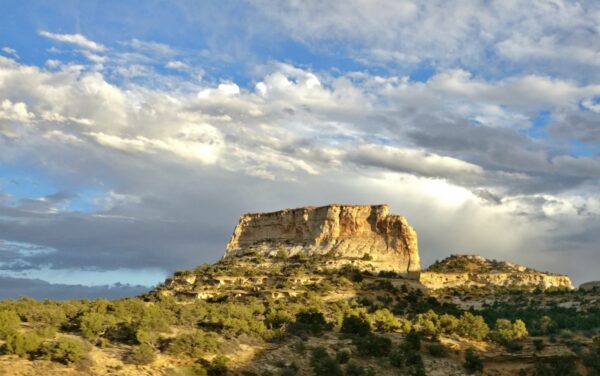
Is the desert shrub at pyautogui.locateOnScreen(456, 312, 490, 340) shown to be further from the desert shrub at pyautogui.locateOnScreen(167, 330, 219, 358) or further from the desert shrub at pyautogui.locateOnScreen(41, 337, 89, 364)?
the desert shrub at pyautogui.locateOnScreen(41, 337, 89, 364)

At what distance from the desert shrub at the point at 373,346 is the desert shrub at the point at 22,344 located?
1726 centimetres

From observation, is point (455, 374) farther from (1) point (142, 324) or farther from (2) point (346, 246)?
(2) point (346, 246)

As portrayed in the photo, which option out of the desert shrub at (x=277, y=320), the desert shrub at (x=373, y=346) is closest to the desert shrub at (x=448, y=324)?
the desert shrub at (x=373, y=346)

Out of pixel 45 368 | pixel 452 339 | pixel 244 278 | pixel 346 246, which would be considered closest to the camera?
pixel 45 368

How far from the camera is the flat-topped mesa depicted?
87875 millimetres

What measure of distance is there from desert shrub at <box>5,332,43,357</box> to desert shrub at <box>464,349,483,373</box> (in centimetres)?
2407

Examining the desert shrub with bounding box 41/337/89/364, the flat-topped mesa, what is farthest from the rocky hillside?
the desert shrub with bounding box 41/337/89/364

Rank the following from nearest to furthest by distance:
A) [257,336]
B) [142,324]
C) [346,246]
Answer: [142,324] < [257,336] < [346,246]

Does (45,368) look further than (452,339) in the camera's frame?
No

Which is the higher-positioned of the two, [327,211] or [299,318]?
[327,211]

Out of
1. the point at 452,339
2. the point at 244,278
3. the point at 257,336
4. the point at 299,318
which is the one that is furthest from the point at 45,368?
the point at 244,278

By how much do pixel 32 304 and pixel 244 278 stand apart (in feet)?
117

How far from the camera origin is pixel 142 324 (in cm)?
3033

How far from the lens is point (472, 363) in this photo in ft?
119
